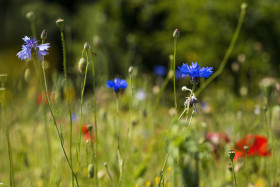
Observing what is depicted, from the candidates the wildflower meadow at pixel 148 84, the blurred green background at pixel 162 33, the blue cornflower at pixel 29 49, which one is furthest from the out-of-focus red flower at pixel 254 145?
the blurred green background at pixel 162 33

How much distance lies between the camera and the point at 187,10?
3939 mm

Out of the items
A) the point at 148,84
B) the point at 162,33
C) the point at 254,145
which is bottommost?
the point at 254,145

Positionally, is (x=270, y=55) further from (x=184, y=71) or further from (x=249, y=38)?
(x=184, y=71)

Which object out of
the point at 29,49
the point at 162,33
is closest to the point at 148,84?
the point at 29,49

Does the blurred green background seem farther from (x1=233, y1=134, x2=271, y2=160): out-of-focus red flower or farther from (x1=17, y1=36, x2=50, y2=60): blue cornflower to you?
(x1=17, y1=36, x2=50, y2=60): blue cornflower

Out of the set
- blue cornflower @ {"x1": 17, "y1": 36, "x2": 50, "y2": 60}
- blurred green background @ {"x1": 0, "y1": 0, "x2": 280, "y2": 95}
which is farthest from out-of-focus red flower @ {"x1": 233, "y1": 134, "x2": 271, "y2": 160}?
blurred green background @ {"x1": 0, "y1": 0, "x2": 280, "y2": 95}

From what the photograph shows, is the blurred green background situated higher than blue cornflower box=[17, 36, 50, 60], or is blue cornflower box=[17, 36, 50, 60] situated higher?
the blurred green background

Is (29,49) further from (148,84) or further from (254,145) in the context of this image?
(148,84)

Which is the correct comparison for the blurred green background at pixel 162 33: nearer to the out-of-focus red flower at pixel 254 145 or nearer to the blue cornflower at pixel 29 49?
the out-of-focus red flower at pixel 254 145

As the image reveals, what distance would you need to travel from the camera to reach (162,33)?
4.21m

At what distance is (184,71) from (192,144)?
0.20 m

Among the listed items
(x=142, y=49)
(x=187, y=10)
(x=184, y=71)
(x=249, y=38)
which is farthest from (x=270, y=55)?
(x=184, y=71)

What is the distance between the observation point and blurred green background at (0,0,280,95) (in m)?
3.33

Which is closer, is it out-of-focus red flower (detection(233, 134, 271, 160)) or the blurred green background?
out-of-focus red flower (detection(233, 134, 271, 160))
